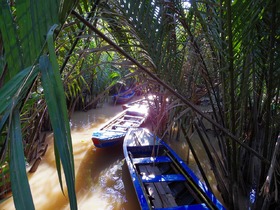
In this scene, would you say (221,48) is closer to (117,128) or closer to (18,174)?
(18,174)

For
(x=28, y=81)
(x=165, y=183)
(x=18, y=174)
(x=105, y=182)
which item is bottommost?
(x=105, y=182)

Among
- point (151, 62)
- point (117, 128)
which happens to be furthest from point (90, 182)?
point (151, 62)

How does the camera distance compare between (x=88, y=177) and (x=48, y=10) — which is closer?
(x=48, y=10)

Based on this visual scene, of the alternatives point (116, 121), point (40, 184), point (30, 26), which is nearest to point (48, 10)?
point (30, 26)

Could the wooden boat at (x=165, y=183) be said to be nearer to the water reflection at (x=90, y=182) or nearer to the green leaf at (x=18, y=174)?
the water reflection at (x=90, y=182)

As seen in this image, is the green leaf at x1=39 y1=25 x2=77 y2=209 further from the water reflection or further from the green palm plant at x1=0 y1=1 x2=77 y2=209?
the water reflection

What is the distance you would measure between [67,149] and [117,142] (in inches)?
109

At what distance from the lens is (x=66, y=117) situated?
0.29 meters

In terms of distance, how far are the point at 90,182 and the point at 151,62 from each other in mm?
1759

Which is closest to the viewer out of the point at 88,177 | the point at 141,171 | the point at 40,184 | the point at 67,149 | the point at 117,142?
the point at 67,149

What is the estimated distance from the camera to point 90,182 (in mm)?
2414

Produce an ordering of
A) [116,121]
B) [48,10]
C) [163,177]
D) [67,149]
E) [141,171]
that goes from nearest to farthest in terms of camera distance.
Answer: [67,149] < [48,10] < [163,177] < [141,171] < [116,121]

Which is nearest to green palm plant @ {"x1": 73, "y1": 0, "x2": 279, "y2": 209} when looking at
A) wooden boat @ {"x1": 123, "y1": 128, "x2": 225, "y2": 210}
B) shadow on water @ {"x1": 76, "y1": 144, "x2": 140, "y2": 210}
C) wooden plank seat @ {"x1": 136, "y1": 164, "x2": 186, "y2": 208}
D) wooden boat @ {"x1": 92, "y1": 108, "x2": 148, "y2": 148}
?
wooden boat @ {"x1": 123, "y1": 128, "x2": 225, "y2": 210}

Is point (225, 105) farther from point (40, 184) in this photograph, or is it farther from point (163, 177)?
point (40, 184)
